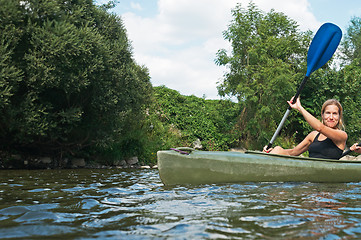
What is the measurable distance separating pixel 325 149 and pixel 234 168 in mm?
1524

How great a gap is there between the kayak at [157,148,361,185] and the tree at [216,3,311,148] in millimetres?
7853

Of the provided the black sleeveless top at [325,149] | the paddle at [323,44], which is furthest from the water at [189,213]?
the paddle at [323,44]

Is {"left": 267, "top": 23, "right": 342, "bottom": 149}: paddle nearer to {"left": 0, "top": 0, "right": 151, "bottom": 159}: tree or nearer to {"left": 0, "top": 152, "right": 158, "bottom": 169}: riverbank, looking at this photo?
{"left": 0, "top": 0, "right": 151, "bottom": 159}: tree

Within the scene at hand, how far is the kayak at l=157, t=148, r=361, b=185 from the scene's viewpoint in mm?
4344

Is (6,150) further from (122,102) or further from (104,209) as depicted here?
(104,209)

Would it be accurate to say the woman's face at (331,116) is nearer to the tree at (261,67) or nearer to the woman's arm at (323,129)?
the woman's arm at (323,129)

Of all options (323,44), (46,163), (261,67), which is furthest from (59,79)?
(261,67)

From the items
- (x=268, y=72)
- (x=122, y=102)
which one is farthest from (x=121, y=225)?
(x=268, y=72)

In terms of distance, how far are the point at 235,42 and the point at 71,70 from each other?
776 centimetres

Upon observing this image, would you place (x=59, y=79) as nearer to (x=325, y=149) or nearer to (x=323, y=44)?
(x=323, y=44)

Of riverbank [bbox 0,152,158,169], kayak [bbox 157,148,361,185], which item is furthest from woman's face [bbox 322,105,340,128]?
riverbank [bbox 0,152,158,169]

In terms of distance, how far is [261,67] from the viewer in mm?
12992

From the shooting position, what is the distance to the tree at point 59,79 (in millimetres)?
7441

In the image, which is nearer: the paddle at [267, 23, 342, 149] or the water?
the water
